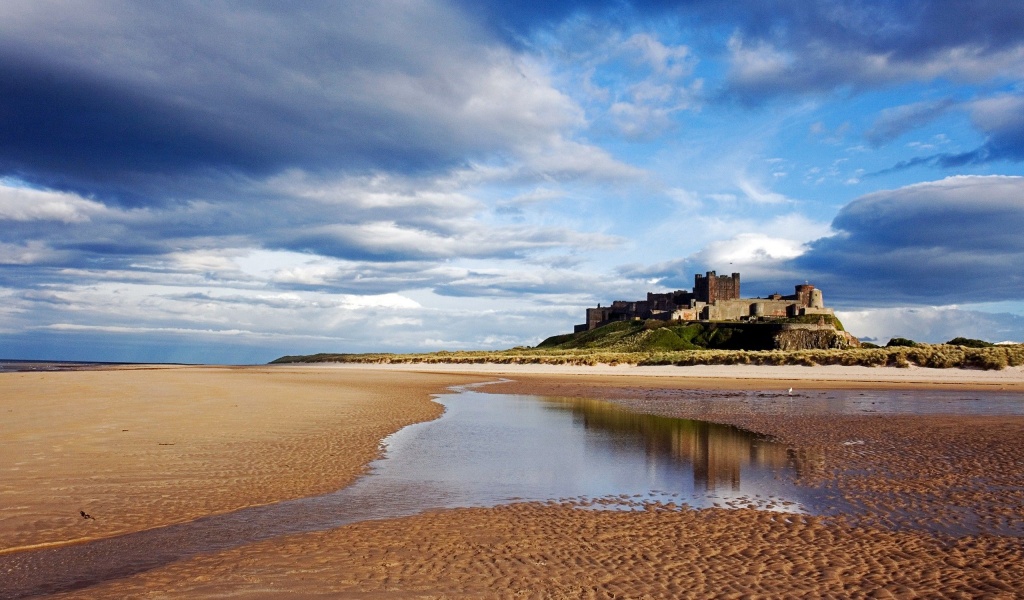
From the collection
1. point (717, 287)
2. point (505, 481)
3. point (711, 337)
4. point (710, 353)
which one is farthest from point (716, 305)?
point (505, 481)

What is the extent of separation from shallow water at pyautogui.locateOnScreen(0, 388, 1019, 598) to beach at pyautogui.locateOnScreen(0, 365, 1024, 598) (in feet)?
1.42

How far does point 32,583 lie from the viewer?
6.17 meters

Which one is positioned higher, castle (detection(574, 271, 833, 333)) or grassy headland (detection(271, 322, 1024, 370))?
castle (detection(574, 271, 833, 333))

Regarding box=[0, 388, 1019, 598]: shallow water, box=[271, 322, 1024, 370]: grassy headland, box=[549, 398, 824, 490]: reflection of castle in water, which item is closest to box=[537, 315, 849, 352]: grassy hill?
box=[271, 322, 1024, 370]: grassy headland

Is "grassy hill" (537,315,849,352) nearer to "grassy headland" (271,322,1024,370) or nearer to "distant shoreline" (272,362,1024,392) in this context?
"grassy headland" (271,322,1024,370)

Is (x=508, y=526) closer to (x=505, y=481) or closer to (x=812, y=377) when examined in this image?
(x=505, y=481)

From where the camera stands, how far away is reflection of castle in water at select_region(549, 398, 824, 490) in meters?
12.8

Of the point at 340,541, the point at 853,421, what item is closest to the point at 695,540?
the point at 340,541

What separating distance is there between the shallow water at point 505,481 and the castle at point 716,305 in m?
104

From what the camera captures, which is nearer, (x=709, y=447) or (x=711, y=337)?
(x=709, y=447)

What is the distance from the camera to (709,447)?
1580 centimetres

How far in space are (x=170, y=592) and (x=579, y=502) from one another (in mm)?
6028

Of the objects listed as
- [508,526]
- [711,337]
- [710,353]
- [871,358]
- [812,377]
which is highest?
[711,337]

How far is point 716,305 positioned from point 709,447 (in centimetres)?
11439
